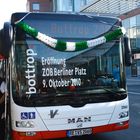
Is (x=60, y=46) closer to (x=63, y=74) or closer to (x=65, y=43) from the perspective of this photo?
(x=65, y=43)

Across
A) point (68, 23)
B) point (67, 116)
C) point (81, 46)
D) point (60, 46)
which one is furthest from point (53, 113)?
point (68, 23)

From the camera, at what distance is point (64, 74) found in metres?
7.92

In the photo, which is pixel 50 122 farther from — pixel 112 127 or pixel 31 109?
pixel 112 127

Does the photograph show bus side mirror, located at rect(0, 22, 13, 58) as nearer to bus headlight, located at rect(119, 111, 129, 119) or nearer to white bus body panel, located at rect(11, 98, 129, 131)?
white bus body panel, located at rect(11, 98, 129, 131)

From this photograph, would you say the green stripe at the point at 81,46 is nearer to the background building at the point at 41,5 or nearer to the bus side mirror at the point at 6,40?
the bus side mirror at the point at 6,40

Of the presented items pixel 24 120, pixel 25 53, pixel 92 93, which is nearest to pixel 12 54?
pixel 25 53

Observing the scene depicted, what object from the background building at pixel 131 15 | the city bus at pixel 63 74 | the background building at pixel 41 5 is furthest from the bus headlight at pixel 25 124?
the background building at pixel 41 5

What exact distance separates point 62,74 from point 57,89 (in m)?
0.33

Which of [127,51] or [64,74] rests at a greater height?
[127,51]

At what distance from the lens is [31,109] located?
25.0 ft

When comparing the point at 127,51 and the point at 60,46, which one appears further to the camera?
the point at 127,51

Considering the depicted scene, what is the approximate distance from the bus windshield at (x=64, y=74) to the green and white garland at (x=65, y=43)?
0.09 metres

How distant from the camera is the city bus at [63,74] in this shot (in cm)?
764

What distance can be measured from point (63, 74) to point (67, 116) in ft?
2.76
